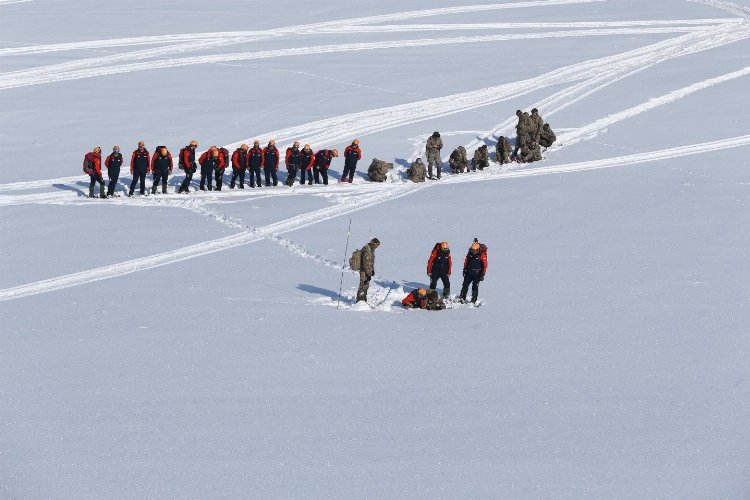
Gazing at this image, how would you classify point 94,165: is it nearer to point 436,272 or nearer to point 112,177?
point 112,177

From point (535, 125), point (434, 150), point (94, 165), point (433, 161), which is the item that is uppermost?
point (535, 125)

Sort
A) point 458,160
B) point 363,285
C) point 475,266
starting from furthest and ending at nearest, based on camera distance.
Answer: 1. point 458,160
2. point 363,285
3. point 475,266

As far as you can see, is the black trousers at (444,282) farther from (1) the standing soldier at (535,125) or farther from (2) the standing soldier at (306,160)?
(1) the standing soldier at (535,125)

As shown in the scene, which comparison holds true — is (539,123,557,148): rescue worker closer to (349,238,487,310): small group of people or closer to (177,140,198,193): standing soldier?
(177,140,198,193): standing soldier

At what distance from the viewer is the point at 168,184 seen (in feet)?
80.4

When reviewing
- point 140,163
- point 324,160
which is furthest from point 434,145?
point 140,163

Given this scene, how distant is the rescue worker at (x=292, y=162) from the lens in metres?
24.2

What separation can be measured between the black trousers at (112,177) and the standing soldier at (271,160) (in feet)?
9.88

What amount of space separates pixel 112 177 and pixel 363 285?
828 cm

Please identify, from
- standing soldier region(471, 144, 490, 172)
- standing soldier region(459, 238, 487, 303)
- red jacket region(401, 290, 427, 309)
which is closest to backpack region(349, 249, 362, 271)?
red jacket region(401, 290, 427, 309)

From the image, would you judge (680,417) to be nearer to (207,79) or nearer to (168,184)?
(168,184)

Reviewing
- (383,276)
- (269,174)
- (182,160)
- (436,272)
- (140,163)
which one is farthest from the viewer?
(269,174)

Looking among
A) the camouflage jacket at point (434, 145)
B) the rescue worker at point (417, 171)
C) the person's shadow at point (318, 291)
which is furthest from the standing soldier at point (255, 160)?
the person's shadow at point (318, 291)

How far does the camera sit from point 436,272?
55.3ft
